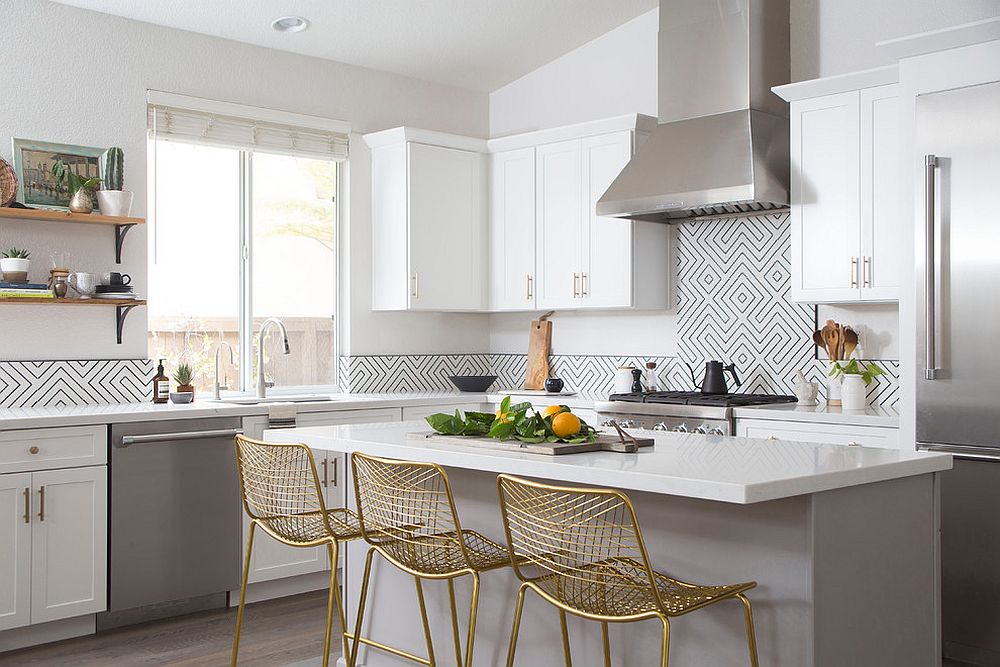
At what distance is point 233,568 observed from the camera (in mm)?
4426

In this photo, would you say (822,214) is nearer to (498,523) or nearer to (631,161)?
(631,161)

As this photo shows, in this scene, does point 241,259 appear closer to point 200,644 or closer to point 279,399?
point 279,399

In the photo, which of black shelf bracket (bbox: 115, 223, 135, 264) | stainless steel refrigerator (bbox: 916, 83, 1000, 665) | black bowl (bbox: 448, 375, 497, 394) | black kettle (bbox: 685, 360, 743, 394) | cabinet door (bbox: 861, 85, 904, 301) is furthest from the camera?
black bowl (bbox: 448, 375, 497, 394)

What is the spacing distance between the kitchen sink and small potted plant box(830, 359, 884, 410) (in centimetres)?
245

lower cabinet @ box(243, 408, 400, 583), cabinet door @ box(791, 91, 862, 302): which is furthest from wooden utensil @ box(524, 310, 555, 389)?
cabinet door @ box(791, 91, 862, 302)

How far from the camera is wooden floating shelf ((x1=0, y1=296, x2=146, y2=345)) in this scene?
418 cm

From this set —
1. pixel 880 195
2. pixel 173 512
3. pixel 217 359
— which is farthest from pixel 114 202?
pixel 880 195

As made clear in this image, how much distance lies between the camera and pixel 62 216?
4301 mm

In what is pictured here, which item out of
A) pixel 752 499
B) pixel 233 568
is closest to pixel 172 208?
pixel 233 568

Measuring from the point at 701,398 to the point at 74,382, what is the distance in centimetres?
286

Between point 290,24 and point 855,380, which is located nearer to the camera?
point 855,380

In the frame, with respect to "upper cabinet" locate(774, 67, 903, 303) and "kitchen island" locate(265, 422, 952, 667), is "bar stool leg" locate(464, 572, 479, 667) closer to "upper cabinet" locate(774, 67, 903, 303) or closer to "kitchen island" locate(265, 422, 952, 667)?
"kitchen island" locate(265, 422, 952, 667)

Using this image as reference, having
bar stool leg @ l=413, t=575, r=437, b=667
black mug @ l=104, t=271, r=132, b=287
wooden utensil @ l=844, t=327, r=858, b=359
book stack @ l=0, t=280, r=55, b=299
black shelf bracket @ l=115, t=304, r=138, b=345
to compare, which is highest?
black mug @ l=104, t=271, r=132, b=287

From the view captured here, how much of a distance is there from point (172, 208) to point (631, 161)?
231 centimetres
